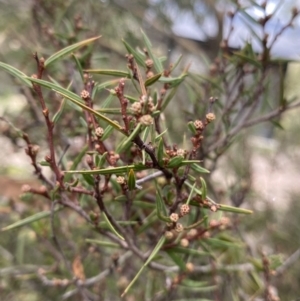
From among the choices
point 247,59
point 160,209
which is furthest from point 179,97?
point 160,209

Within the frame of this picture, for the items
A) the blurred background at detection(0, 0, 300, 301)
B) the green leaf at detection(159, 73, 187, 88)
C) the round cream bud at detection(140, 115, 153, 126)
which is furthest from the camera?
the blurred background at detection(0, 0, 300, 301)

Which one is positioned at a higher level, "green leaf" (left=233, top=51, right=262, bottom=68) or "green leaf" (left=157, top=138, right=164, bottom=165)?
"green leaf" (left=233, top=51, right=262, bottom=68)

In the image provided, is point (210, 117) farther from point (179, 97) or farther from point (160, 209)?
point (179, 97)

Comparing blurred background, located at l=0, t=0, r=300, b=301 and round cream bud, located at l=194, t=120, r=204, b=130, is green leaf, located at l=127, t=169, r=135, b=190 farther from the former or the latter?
blurred background, located at l=0, t=0, r=300, b=301

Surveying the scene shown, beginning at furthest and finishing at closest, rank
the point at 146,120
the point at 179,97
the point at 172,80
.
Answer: the point at 179,97, the point at 172,80, the point at 146,120

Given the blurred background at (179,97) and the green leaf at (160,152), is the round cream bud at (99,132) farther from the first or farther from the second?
the blurred background at (179,97)

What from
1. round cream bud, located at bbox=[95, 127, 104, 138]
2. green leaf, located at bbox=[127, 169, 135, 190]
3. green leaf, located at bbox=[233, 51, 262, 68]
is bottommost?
green leaf, located at bbox=[127, 169, 135, 190]

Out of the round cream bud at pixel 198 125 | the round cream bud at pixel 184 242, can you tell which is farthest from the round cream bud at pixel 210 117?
the round cream bud at pixel 184 242

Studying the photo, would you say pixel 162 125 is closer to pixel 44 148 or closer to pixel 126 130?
pixel 126 130

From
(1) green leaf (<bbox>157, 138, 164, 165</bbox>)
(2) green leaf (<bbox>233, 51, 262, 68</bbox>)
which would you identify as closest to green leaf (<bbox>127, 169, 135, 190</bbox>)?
(1) green leaf (<bbox>157, 138, 164, 165</bbox>)
